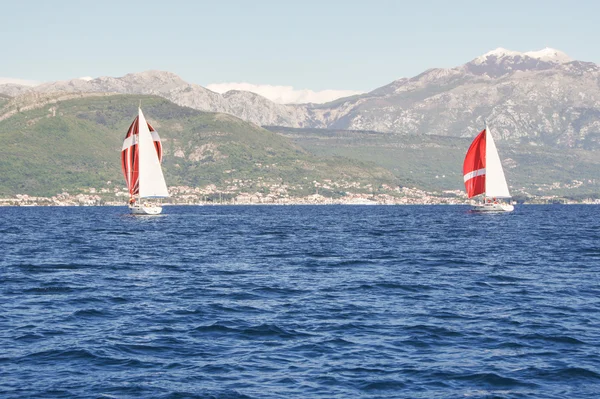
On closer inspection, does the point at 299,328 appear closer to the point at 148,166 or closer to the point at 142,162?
the point at 142,162

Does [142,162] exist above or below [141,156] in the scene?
below

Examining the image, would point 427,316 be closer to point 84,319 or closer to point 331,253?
point 84,319

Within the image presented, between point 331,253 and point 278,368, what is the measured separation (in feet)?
165

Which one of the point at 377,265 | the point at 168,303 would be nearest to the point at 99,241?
the point at 377,265

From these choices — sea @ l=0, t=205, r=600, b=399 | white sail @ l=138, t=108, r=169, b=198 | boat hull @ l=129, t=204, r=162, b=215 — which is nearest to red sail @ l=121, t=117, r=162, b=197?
white sail @ l=138, t=108, r=169, b=198

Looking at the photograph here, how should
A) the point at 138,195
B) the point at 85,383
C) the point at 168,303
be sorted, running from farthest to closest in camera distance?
1. the point at 138,195
2. the point at 168,303
3. the point at 85,383

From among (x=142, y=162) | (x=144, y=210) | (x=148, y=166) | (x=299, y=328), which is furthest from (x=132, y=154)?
(x=299, y=328)

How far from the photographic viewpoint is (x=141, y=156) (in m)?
179

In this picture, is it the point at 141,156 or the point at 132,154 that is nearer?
the point at 141,156

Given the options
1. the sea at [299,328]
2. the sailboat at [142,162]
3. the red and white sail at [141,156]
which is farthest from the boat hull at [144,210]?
the sea at [299,328]

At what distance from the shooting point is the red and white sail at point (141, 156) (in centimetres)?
17812

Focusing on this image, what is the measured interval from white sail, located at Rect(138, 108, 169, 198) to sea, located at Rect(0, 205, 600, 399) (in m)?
108

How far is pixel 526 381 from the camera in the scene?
92.8ft

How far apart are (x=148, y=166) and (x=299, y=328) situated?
14895cm
